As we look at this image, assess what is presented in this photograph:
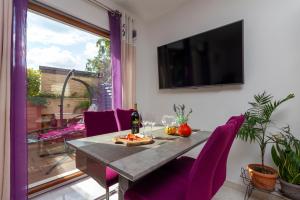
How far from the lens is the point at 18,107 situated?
1696 millimetres

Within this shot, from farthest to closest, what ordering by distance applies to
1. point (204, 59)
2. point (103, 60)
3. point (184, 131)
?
point (103, 60), point (204, 59), point (184, 131)

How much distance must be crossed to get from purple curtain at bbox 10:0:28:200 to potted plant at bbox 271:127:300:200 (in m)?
2.66

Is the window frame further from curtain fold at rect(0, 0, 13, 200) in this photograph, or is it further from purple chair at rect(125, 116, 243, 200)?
purple chair at rect(125, 116, 243, 200)

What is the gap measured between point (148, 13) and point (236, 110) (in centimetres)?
232

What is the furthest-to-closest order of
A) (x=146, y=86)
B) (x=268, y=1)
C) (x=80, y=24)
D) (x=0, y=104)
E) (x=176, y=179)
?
(x=146, y=86)
(x=80, y=24)
(x=268, y=1)
(x=0, y=104)
(x=176, y=179)

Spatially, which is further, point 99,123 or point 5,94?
point 99,123

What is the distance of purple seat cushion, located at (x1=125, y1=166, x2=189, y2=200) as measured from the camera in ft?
3.37

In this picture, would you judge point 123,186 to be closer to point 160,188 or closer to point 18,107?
point 160,188

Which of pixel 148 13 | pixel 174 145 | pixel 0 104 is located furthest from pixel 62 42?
pixel 174 145

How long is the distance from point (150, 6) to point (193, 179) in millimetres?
2885

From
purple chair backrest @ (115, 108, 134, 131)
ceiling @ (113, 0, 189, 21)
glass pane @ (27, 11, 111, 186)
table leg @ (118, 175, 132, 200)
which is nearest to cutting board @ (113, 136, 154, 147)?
table leg @ (118, 175, 132, 200)

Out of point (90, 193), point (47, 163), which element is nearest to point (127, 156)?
point (90, 193)

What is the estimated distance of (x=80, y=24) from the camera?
2.47m

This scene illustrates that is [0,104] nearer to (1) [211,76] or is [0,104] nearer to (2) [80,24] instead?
(2) [80,24]
